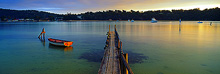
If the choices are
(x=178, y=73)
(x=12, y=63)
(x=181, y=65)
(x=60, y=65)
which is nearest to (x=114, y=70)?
(x=178, y=73)

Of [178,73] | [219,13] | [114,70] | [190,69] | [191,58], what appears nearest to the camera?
[114,70]

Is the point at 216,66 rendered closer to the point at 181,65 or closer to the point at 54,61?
the point at 181,65

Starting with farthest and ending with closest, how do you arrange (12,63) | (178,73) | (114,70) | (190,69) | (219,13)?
(219,13) → (12,63) → (190,69) → (178,73) → (114,70)

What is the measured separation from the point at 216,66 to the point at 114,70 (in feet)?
30.8

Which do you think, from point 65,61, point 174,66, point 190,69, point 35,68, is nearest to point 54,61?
point 65,61

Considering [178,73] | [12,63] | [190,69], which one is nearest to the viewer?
[178,73]

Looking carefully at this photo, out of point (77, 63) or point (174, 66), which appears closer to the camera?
point (174, 66)

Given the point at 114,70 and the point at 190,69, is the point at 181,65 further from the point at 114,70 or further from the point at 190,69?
the point at 114,70

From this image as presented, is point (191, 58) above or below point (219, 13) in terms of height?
below

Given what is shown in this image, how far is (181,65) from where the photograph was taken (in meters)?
14.1

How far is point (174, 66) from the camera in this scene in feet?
45.4

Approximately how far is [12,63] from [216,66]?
1804 centimetres

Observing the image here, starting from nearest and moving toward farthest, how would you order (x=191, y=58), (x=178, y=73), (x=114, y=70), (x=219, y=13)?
(x=114, y=70) → (x=178, y=73) → (x=191, y=58) → (x=219, y=13)

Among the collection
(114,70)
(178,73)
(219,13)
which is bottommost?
(178,73)
